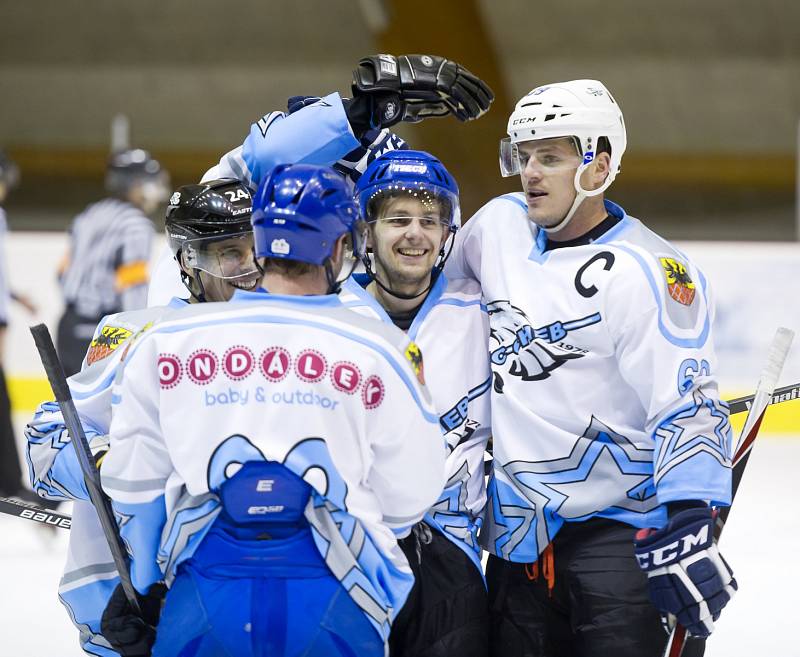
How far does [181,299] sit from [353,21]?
34.3ft

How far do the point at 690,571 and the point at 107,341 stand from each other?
109cm

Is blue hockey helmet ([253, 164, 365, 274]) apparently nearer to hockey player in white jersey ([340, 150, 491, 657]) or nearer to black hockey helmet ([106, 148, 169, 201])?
hockey player in white jersey ([340, 150, 491, 657])

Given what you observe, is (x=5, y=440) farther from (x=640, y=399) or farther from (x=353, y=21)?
(x=353, y=21)

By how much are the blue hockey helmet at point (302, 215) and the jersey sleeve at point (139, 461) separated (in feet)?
0.74

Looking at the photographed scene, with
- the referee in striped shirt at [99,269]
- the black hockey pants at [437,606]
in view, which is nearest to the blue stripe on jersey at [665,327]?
the black hockey pants at [437,606]

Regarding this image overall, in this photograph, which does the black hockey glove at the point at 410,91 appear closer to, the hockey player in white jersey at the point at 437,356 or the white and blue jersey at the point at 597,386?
the hockey player in white jersey at the point at 437,356

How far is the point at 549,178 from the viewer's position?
7.83ft

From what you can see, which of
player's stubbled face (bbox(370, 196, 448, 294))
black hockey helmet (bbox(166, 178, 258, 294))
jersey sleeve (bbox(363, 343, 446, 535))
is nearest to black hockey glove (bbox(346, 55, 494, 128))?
player's stubbled face (bbox(370, 196, 448, 294))

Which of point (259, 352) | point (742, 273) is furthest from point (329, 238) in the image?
point (742, 273)

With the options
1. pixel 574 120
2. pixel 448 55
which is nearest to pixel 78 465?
pixel 574 120

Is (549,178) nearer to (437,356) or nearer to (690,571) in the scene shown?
(437,356)

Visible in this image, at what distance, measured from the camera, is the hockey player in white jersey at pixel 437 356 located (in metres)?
2.27

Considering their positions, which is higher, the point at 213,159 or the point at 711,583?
the point at 213,159

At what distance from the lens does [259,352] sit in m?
1.67
